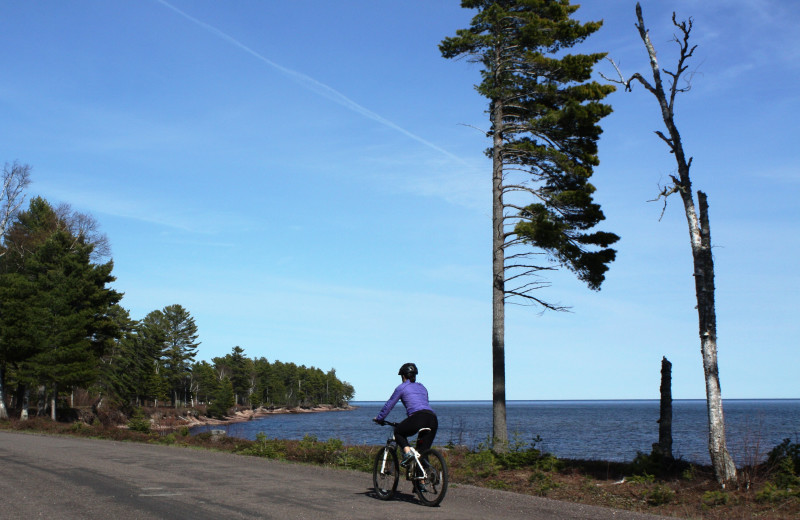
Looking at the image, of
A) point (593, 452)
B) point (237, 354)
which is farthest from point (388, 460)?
point (237, 354)

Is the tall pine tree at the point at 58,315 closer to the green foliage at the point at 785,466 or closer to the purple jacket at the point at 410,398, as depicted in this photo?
the purple jacket at the point at 410,398

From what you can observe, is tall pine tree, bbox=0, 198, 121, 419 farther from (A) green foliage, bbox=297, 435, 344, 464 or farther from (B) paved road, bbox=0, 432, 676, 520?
(A) green foliage, bbox=297, 435, 344, 464

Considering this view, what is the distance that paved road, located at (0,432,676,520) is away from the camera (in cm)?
867

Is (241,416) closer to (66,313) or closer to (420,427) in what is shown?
(66,313)

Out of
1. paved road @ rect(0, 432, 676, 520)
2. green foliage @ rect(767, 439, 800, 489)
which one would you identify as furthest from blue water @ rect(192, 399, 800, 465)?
paved road @ rect(0, 432, 676, 520)

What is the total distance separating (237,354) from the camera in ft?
487

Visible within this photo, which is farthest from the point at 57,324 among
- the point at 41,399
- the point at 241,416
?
the point at 241,416

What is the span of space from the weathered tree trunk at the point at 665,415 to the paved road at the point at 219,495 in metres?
6.43

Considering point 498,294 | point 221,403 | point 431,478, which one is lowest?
point 221,403

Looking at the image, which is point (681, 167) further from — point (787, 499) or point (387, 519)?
point (387, 519)

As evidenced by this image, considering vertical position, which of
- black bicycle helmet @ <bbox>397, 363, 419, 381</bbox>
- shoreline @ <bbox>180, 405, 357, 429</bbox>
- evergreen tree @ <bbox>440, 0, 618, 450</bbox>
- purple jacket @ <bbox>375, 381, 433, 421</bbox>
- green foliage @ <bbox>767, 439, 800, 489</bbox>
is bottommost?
shoreline @ <bbox>180, 405, 357, 429</bbox>

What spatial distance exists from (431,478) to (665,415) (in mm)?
9211

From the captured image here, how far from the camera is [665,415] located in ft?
53.2

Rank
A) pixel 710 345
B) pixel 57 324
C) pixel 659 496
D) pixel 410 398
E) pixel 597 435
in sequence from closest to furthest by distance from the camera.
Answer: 1. pixel 410 398
2. pixel 659 496
3. pixel 710 345
4. pixel 57 324
5. pixel 597 435
